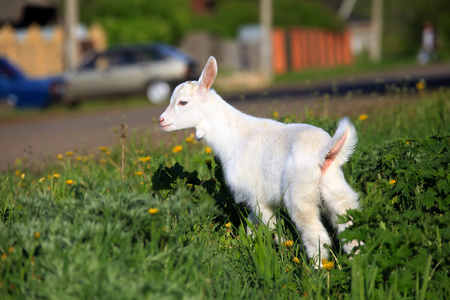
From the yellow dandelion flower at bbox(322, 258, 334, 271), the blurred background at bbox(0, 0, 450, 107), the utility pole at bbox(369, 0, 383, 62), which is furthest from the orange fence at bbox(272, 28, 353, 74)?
the yellow dandelion flower at bbox(322, 258, 334, 271)

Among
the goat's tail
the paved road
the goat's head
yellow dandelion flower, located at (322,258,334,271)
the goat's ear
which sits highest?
the goat's ear

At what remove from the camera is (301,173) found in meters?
3.53

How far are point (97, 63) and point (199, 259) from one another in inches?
583

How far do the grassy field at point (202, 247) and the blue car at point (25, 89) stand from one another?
11.9 m

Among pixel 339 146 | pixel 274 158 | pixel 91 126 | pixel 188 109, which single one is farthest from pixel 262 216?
pixel 91 126

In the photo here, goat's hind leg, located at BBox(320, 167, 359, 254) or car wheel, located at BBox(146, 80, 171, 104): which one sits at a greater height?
goat's hind leg, located at BBox(320, 167, 359, 254)

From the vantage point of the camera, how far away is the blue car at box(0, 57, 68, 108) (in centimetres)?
1533

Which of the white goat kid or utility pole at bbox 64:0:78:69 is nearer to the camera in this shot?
the white goat kid

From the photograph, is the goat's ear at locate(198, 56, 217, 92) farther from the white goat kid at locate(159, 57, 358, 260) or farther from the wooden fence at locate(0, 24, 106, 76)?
the wooden fence at locate(0, 24, 106, 76)

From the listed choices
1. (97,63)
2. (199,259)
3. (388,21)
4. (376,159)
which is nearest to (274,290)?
(199,259)

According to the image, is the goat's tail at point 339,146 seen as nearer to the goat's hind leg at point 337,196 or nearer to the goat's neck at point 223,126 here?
the goat's hind leg at point 337,196

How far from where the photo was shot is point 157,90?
17.1 metres

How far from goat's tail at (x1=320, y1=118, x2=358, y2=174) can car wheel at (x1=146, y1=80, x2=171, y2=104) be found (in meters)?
13.8

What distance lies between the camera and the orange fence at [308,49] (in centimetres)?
3090
